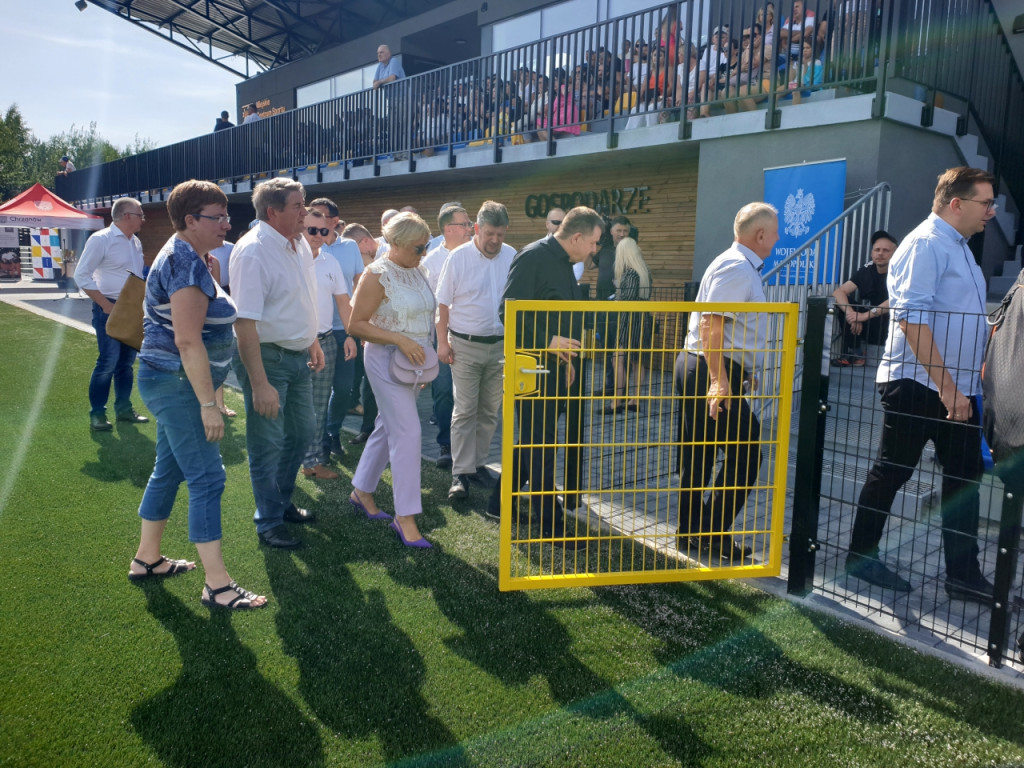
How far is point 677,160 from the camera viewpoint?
10.2 meters

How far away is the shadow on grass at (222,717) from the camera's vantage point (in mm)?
2412

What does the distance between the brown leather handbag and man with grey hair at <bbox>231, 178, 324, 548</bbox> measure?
1.51 ft

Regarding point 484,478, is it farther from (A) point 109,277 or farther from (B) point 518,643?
(A) point 109,277

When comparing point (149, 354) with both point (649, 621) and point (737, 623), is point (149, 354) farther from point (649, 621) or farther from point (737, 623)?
point (737, 623)

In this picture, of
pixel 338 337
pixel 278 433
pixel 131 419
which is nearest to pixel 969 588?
pixel 278 433

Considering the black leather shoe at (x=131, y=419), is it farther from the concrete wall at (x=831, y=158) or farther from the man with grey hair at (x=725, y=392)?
A: the concrete wall at (x=831, y=158)

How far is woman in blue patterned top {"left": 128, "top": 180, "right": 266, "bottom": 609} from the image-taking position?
3.18m

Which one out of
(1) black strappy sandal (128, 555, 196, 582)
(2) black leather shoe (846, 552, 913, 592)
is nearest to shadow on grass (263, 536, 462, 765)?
(1) black strappy sandal (128, 555, 196, 582)

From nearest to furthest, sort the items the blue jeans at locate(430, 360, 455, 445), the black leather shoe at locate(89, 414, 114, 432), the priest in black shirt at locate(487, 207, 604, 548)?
the priest in black shirt at locate(487, 207, 604, 548)
the blue jeans at locate(430, 360, 455, 445)
the black leather shoe at locate(89, 414, 114, 432)

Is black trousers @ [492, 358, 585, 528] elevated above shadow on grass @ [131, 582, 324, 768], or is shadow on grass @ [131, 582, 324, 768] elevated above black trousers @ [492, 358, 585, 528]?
black trousers @ [492, 358, 585, 528]

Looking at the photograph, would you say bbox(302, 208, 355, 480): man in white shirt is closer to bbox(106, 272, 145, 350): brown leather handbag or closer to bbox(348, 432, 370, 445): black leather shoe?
bbox(348, 432, 370, 445): black leather shoe

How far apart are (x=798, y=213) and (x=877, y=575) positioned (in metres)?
5.41

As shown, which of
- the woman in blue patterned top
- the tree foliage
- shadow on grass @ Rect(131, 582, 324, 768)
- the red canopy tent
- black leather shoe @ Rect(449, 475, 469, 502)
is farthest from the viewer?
the tree foliage

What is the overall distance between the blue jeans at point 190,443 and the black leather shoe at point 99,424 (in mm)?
3823
